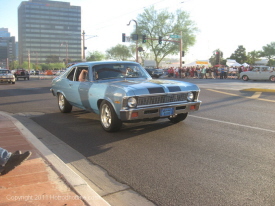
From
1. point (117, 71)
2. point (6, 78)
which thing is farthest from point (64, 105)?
point (6, 78)

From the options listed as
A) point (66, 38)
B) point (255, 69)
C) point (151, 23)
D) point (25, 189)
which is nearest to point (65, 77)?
point (25, 189)

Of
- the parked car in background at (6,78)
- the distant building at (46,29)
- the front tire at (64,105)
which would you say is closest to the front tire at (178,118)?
the front tire at (64,105)

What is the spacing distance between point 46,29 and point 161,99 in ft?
523

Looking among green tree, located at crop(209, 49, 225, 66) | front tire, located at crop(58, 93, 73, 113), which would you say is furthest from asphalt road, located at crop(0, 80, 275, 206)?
green tree, located at crop(209, 49, 225, 66)

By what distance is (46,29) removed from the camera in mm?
152125

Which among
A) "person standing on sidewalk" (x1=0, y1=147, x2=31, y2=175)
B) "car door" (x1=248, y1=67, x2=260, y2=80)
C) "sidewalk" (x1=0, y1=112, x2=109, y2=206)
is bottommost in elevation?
"sidewalk" (x1=0, y1=112, x2=109, y2=206)

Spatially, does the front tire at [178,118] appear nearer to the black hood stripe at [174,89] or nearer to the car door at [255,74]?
the black hood stripe at [174,89]

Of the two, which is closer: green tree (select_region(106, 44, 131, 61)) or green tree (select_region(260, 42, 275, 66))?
green tree (select_region(106, 44, 131, 61))

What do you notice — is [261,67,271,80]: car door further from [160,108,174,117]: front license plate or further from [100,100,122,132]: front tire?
[100,100,122,132]: front tire

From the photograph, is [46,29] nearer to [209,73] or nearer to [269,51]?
[269,51]

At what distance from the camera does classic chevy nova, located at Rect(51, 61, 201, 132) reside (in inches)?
217

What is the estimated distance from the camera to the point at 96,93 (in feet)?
20.7

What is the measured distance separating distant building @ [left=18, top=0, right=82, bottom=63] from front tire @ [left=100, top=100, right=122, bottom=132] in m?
150

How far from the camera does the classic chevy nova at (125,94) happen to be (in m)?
5.51
